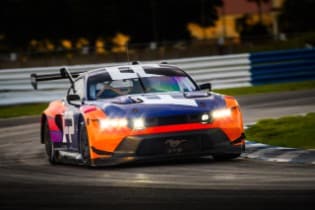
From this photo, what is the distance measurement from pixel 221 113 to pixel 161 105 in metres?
0.69

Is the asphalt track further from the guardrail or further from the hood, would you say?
the guardrail

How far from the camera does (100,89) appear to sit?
1376 cm

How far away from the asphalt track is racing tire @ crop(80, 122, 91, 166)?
0.52 ft

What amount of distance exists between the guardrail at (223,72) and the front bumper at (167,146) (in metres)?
15.2

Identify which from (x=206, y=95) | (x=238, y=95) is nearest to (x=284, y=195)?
(x=206, y=95)

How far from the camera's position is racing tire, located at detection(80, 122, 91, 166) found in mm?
12984

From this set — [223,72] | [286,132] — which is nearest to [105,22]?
[223,72]

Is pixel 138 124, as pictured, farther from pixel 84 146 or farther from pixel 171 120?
pixel 84 146

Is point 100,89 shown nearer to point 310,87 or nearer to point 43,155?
point 43,155

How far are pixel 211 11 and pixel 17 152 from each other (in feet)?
256

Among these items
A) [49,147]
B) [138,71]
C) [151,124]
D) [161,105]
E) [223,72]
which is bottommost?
[223,72]

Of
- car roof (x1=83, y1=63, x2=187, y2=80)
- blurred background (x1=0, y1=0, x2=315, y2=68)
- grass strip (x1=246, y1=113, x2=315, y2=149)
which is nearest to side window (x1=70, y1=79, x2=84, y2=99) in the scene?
car roof (x1=83, y1=63, x2=187, y2=80)

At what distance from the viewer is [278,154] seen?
13211 millimetres

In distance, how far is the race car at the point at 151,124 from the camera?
41.0 feet
